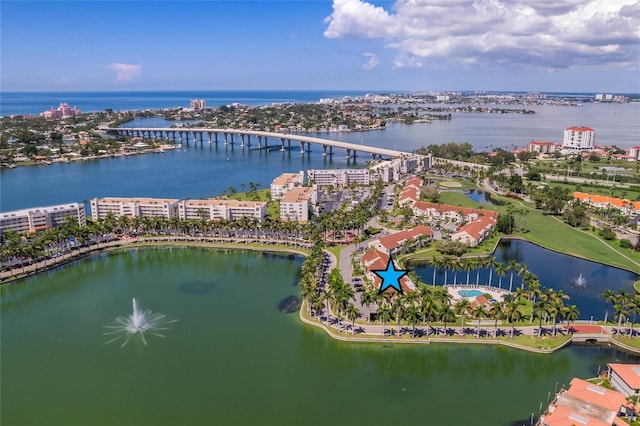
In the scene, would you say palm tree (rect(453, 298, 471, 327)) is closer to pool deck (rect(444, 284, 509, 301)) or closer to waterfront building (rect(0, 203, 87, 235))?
pool deck (rect(444, 284, 509, 301))

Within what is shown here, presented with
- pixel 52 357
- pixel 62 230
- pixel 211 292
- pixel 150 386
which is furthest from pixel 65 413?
pixel 62 230

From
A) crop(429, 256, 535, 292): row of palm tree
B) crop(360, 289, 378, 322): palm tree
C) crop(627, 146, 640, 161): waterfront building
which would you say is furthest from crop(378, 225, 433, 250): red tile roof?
crop(627, 146, 640, 161): waterfront building

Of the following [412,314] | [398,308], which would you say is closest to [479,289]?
[398,308]

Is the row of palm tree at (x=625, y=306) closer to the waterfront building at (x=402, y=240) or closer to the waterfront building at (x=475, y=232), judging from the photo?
the waterfront building at (x=475, y=232)

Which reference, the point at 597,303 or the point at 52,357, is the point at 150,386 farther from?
the point at 597,303

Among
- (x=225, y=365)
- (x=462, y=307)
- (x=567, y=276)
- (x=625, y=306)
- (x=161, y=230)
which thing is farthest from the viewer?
(x=161, y=230)

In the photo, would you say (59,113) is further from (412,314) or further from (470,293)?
(412,314)
